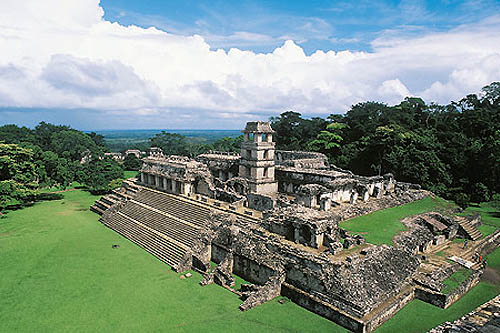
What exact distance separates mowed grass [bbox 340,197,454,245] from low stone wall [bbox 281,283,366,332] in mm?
5421

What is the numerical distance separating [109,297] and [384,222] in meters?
16.2

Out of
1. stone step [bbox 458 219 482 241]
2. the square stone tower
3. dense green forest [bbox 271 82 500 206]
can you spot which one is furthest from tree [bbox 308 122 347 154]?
stone step [bbox 458 219 482 241]

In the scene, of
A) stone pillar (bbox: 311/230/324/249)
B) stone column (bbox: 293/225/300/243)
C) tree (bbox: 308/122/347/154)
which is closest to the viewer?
stone pillar (bbox: 311/230/324/249)

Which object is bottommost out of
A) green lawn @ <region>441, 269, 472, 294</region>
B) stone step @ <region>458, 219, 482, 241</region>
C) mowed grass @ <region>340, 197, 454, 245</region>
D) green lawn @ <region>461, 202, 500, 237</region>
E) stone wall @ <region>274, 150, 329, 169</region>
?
green lawn @ <region>461, 202, 500, 237</region>

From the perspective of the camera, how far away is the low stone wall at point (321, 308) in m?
12.7

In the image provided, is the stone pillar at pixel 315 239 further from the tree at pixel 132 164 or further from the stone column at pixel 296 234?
the tree at pixel 132 164

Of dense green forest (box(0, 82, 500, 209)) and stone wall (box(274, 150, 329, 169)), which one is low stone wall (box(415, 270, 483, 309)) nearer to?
dense green forest (box(0, 82, 500, 209))

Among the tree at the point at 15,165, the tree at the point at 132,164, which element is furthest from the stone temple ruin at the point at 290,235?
the tree at the point at 132,164

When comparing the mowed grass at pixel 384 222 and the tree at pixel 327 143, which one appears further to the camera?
the tree at pixel 327 143

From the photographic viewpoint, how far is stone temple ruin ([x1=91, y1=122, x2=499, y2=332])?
14125 mm

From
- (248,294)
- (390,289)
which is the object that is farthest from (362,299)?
(248,294)

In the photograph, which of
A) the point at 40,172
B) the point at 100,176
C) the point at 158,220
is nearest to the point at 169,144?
the point at 100,176

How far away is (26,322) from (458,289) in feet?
59.8

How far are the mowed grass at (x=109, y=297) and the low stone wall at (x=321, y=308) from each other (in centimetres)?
29
